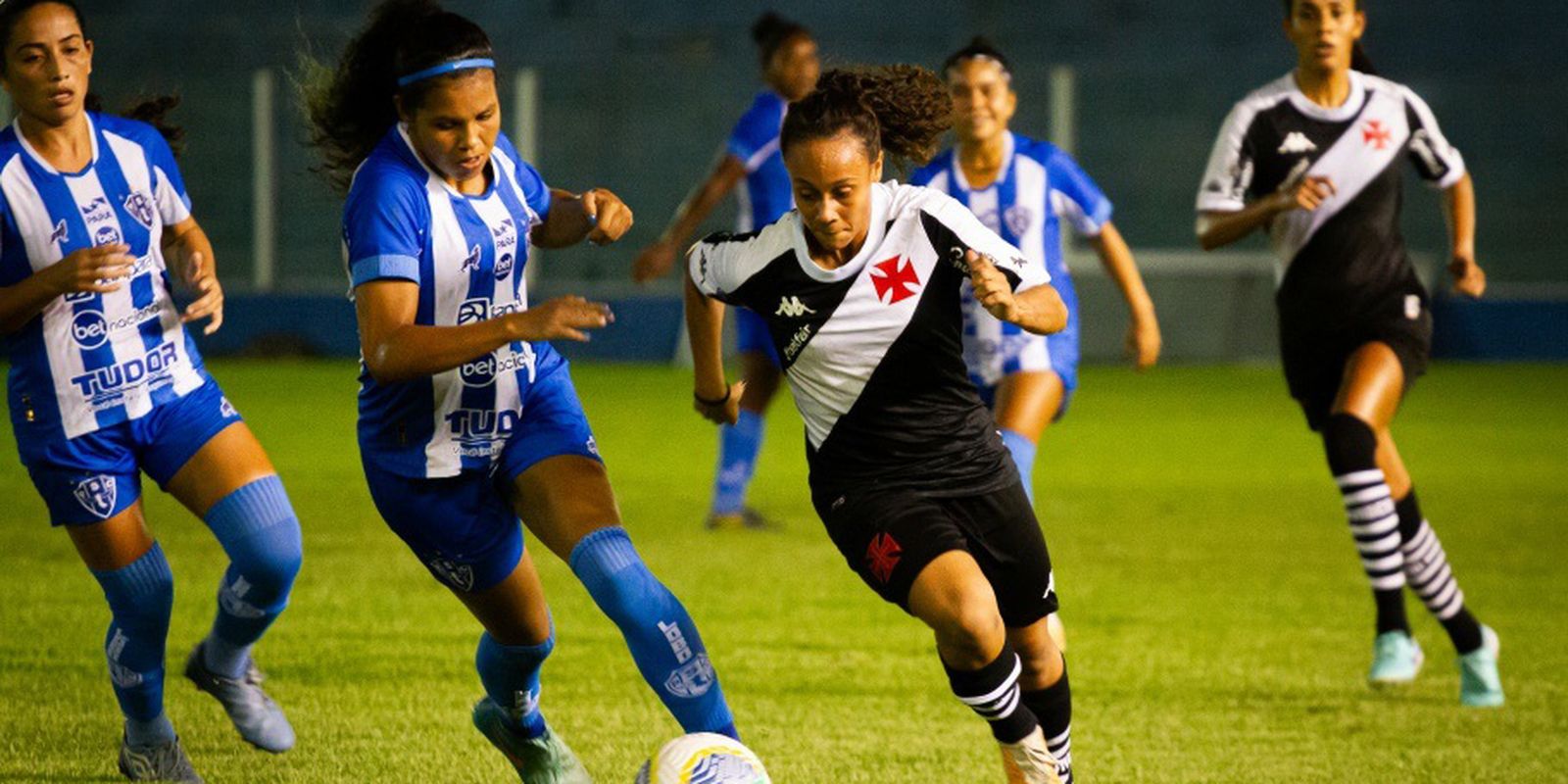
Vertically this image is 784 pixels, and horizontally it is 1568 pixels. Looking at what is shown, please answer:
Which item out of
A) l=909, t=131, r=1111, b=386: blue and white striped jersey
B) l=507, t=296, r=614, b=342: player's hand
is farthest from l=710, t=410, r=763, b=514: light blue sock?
l=507, t=296, r=614, b=342: player's hand

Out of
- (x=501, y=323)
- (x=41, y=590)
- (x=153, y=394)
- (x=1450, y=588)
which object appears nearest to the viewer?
(x=501, y=323)

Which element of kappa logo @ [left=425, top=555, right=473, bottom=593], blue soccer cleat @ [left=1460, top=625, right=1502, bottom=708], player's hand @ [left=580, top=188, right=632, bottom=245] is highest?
player's hand @ [left=580, top=188, right=632, bottom=245]

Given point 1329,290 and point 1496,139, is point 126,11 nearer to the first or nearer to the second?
point 1496,139

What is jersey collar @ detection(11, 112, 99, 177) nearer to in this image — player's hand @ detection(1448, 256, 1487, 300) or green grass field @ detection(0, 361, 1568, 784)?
green grass field @ detection(0, 361, 1568, 784)

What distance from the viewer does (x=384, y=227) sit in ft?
12.8

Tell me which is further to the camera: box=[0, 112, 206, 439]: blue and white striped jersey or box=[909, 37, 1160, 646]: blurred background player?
box=[909, 37, 1160, 646]: blurred background player

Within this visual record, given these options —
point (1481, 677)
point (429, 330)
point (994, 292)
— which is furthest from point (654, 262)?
point (994, 292)

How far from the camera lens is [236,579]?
468cm

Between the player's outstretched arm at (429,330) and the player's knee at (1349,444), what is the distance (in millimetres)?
2770

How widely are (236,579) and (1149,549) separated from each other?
4.76m

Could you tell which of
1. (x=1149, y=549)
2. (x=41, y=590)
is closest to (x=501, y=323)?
(x=41, y=590)

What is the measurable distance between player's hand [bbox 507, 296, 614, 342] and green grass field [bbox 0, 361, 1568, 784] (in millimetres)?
1477

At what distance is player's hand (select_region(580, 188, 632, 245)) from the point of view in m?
4.32

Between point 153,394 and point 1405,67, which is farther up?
point 153,394
